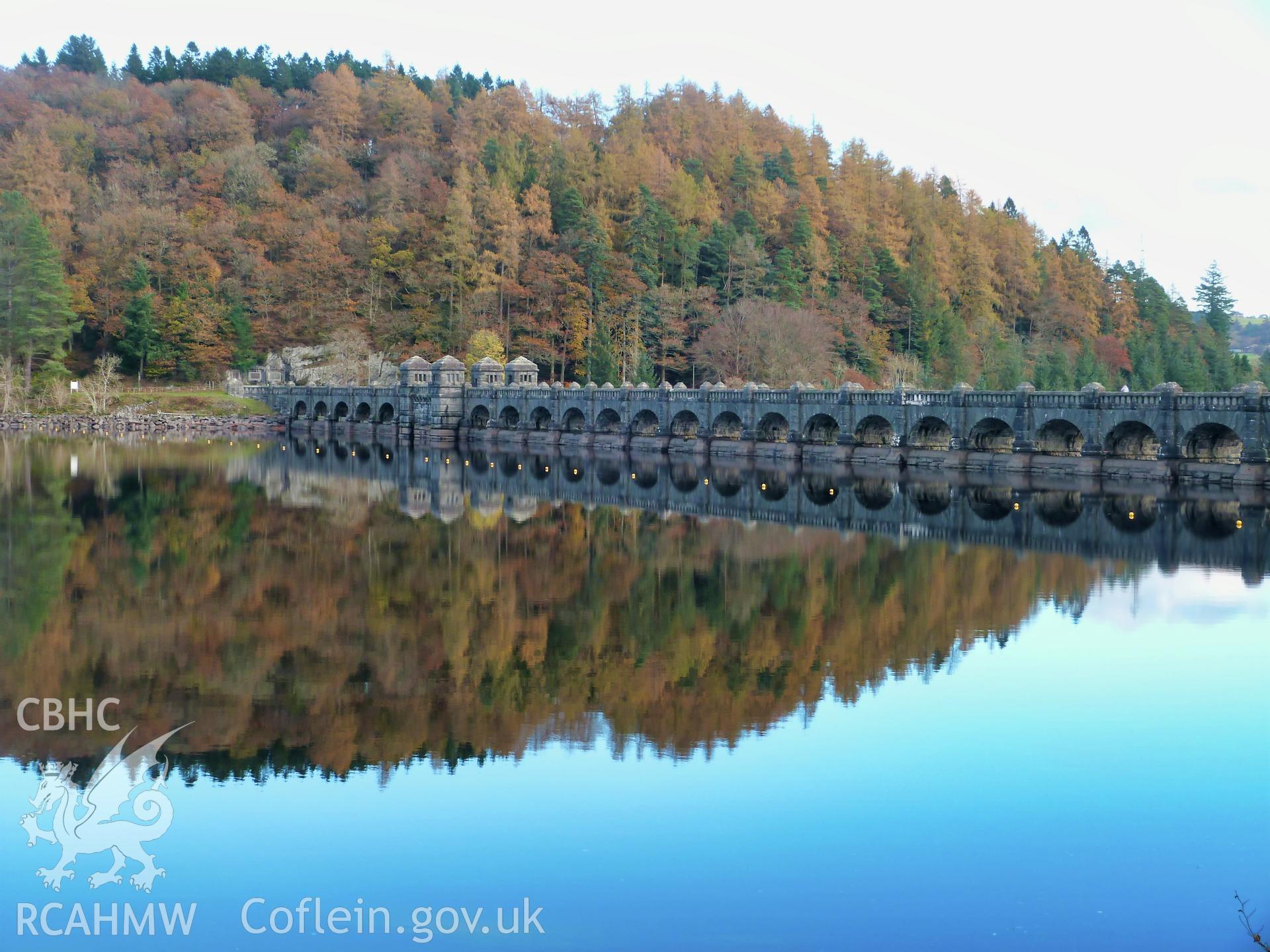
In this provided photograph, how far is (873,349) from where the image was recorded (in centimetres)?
9856

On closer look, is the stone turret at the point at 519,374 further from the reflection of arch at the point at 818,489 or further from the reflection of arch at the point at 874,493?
the reflection of arch at the point at 874,493

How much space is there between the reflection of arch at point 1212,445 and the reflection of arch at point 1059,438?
4.18 metres

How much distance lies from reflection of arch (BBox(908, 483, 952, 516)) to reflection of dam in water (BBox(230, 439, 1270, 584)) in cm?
8

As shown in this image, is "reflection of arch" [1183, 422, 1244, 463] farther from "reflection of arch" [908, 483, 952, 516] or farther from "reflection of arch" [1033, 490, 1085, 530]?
"reflection of arch" [908, 483, 952, 516]

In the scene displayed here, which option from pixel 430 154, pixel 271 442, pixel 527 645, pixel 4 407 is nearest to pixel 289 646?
pixel 527 645

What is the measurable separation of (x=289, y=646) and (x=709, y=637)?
6276 millimetres

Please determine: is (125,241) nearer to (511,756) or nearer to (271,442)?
(271,442)

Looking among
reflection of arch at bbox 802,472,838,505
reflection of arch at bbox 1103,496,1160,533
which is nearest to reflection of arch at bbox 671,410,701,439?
reflection of arch at bbox 802,472,838,505

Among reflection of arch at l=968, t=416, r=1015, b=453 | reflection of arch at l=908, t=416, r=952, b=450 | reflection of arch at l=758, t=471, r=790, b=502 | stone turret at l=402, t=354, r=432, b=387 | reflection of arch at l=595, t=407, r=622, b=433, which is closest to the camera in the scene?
reflection of arch at l=758, t=471, r=790, b=502

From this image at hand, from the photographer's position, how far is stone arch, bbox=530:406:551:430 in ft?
224

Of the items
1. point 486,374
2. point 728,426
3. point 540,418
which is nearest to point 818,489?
point 728,426

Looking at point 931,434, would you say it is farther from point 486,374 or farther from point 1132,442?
point 486,374

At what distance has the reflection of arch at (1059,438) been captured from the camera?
4506 cm

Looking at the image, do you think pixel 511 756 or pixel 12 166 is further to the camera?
pixel 12 166
